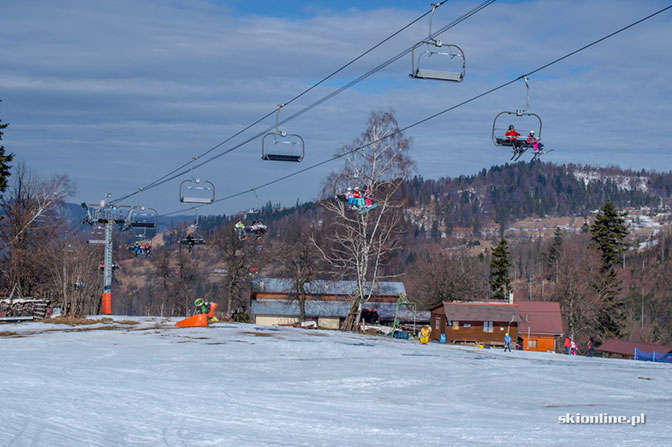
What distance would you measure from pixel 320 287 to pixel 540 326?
20033mm

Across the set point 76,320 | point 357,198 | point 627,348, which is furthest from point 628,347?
point 76,320

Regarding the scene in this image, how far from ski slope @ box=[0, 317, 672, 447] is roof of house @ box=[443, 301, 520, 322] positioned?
30178 mm

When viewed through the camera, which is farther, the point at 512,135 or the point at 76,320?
the point at 76,320

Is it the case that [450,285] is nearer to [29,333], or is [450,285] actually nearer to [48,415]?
[29,333]

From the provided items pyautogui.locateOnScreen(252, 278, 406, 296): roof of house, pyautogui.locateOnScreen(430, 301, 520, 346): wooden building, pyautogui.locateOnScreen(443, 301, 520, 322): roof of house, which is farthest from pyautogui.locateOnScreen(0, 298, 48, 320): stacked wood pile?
pyautogui.locateOnScreen(430, 301, 520, 346): wooden building

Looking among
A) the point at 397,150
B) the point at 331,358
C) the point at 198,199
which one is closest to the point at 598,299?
the point at 397,150

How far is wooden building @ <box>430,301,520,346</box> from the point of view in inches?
2040

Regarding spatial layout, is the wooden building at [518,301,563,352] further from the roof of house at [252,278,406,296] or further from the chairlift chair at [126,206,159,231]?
the chairlift chair at [126,206,159,231]

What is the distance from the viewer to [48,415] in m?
9.73

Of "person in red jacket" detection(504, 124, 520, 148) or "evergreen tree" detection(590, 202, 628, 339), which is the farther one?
"evergreen tree" detection(590, 202, 628, 339)

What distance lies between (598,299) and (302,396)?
184ft

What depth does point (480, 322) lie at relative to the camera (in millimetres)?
52719

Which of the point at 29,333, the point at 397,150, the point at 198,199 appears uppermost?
the point at 397,150

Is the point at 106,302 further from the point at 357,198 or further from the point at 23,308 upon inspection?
the point at 357,198
